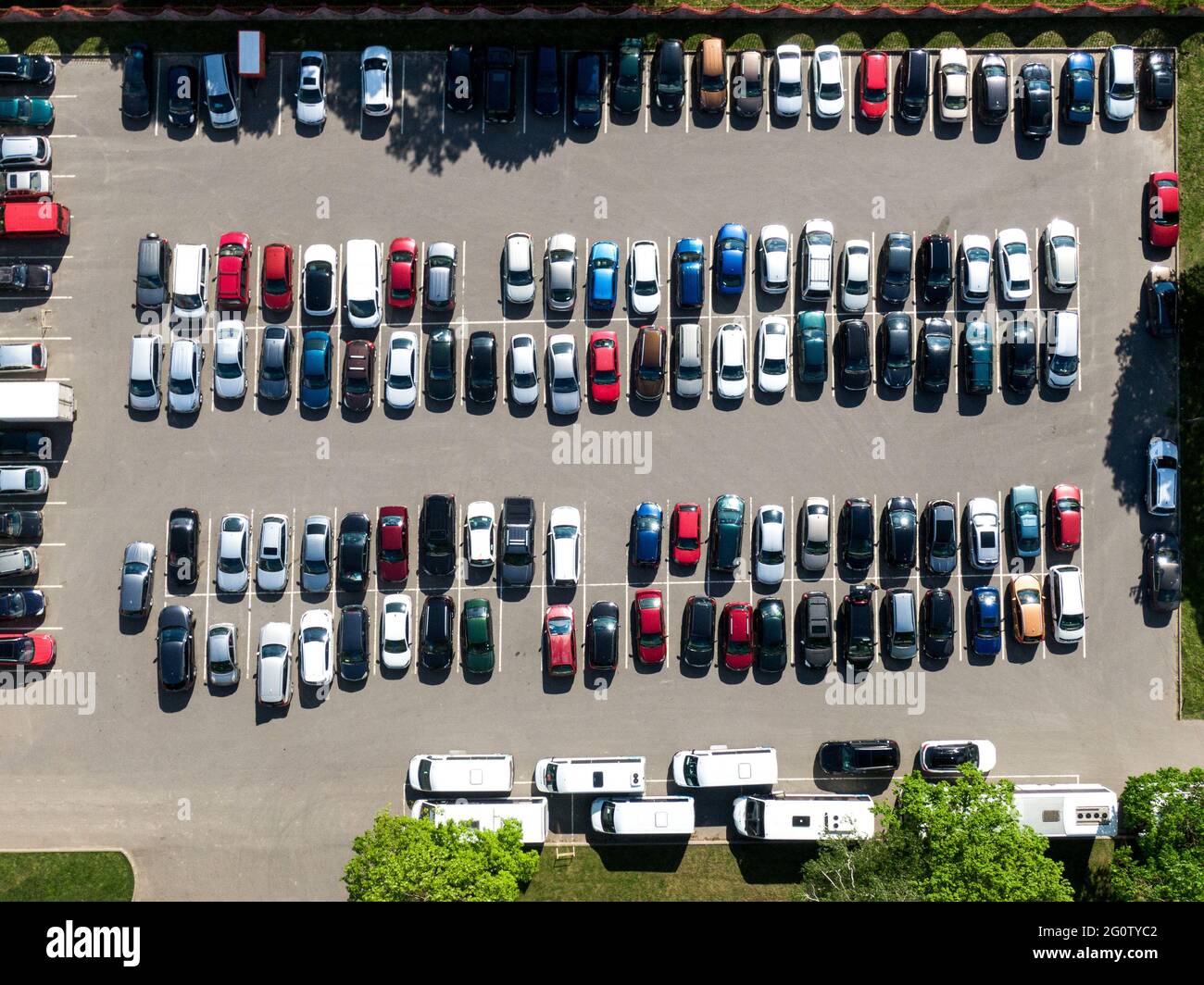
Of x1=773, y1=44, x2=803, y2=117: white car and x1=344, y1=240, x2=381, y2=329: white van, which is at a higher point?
x1=773, y1=44, x2=803, y2=117: white car

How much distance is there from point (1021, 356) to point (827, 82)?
47.3 ft

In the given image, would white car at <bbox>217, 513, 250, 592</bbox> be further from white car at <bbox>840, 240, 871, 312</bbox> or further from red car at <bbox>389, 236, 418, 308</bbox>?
white car at <bbox>840, 240, 871, 312</bbox>

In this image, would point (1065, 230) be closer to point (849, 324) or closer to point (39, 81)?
point (849, 324)

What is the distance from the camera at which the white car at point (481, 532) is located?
4528 centimetres

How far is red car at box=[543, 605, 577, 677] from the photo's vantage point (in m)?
45.0

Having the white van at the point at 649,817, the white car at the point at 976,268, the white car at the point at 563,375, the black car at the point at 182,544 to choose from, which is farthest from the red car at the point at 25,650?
the white car at the point at 976,268

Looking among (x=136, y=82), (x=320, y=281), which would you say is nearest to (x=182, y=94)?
(x=136, y=82)

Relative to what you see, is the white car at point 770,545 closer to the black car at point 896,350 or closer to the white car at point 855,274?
the black car at point 896,350

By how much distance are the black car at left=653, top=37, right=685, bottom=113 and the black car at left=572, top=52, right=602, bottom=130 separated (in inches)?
99.5

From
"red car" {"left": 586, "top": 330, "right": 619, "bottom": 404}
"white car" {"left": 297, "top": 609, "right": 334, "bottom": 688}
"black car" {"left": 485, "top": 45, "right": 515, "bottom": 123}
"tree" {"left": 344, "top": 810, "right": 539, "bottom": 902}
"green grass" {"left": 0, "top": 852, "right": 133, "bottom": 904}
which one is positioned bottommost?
"green grass" {"left": 0, "top": 852, "right": 133, "bottom": 904}

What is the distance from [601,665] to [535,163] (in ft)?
71.9

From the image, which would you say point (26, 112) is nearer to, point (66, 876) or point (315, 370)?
point (315, 370)

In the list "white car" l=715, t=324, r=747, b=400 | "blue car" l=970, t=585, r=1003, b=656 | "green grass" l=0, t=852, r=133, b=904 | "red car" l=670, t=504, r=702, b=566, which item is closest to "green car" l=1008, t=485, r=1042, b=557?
"blue car" l=970, t=585, r=1003, b=656

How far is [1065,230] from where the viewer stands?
45.8m
